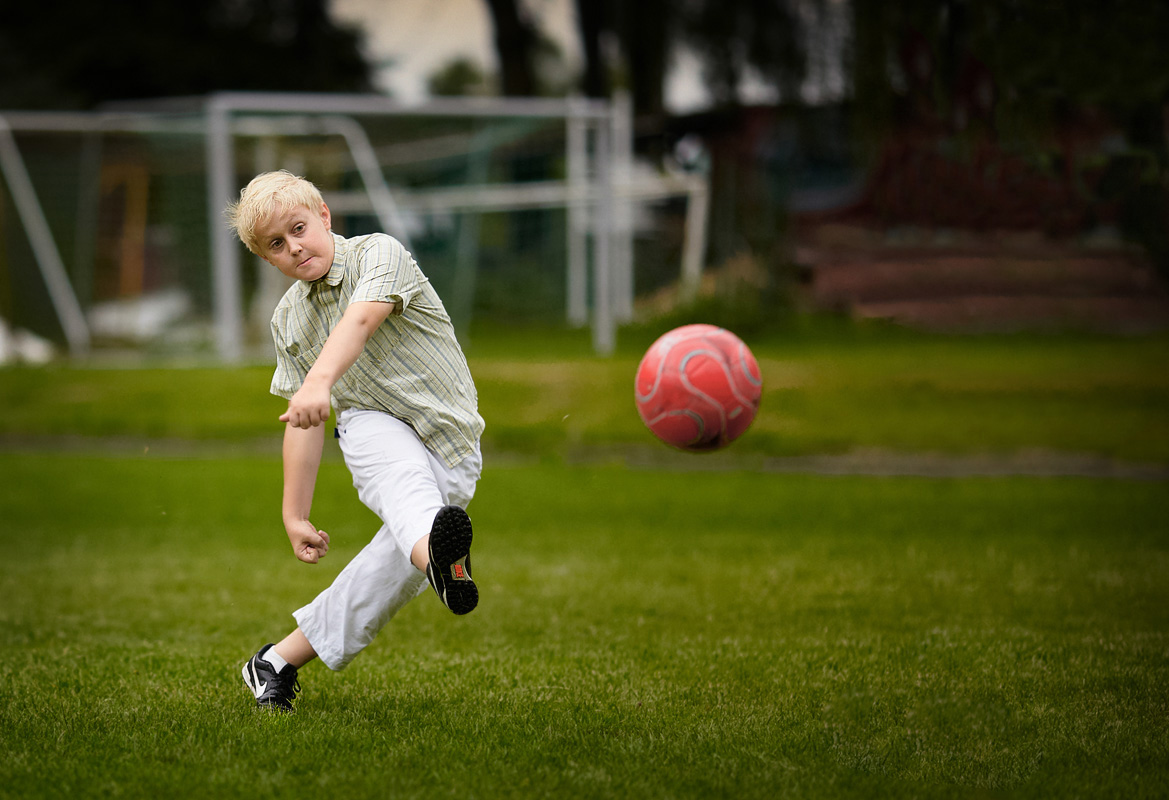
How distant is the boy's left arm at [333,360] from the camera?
11.4 ft

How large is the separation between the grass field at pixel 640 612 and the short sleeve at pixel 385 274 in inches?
51.6

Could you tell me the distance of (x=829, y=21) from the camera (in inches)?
579

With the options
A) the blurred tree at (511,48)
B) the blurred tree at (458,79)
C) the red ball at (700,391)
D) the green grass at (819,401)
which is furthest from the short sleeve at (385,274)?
the blurred tree at (458,79)

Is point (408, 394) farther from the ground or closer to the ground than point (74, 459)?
farther from the ground

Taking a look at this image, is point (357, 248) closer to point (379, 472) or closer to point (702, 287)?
point (379, 472)

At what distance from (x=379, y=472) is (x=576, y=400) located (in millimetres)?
8853

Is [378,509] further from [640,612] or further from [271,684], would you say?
[640,612]

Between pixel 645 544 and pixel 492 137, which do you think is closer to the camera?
pixel 645 544

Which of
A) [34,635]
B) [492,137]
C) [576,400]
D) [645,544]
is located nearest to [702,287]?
[492,137]

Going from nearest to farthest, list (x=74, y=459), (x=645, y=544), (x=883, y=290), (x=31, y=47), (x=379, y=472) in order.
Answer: (x=379, y=472), (x=645, y=544), (x=74, y=459), (x=883, y=290), (x=31, y=47)

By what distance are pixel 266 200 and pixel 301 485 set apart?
2.85 ft

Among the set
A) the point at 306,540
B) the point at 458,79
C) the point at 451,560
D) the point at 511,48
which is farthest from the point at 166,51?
the point at 451,560

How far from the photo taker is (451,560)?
11.7 ft

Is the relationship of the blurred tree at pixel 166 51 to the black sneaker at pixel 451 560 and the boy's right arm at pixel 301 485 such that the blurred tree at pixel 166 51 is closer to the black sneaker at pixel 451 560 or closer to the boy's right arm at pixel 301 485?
the boy's right arm at pixel 301 485
